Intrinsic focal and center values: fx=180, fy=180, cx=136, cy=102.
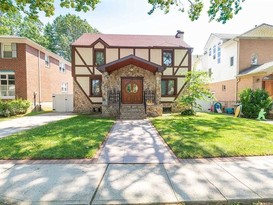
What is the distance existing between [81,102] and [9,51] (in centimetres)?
845

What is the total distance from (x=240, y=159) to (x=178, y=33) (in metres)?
17.6

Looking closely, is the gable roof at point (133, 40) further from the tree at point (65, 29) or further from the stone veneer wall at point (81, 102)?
the tree at point (65, 29)

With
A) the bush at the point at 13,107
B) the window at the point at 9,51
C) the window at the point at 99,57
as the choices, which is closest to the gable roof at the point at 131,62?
the window at the point at 99,57

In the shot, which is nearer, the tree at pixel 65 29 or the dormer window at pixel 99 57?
the dormer window at pixel 99 57

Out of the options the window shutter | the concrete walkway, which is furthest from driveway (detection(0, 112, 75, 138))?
the window shutter

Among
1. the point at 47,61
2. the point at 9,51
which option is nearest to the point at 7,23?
the point at 47,61

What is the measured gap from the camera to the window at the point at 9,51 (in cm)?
1711

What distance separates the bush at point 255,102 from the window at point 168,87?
240 inches

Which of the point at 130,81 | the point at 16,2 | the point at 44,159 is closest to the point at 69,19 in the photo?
the point at 130,81

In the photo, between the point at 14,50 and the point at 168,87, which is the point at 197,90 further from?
the point at 14,50

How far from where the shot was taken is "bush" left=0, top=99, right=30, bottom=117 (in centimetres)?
1513

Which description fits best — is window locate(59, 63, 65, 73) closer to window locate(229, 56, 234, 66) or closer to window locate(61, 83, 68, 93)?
window locate(61, 83, 68, 93)

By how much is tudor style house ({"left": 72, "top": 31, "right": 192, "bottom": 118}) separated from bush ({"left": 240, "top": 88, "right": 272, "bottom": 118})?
5.73 metres

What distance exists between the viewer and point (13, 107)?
51.0ft
